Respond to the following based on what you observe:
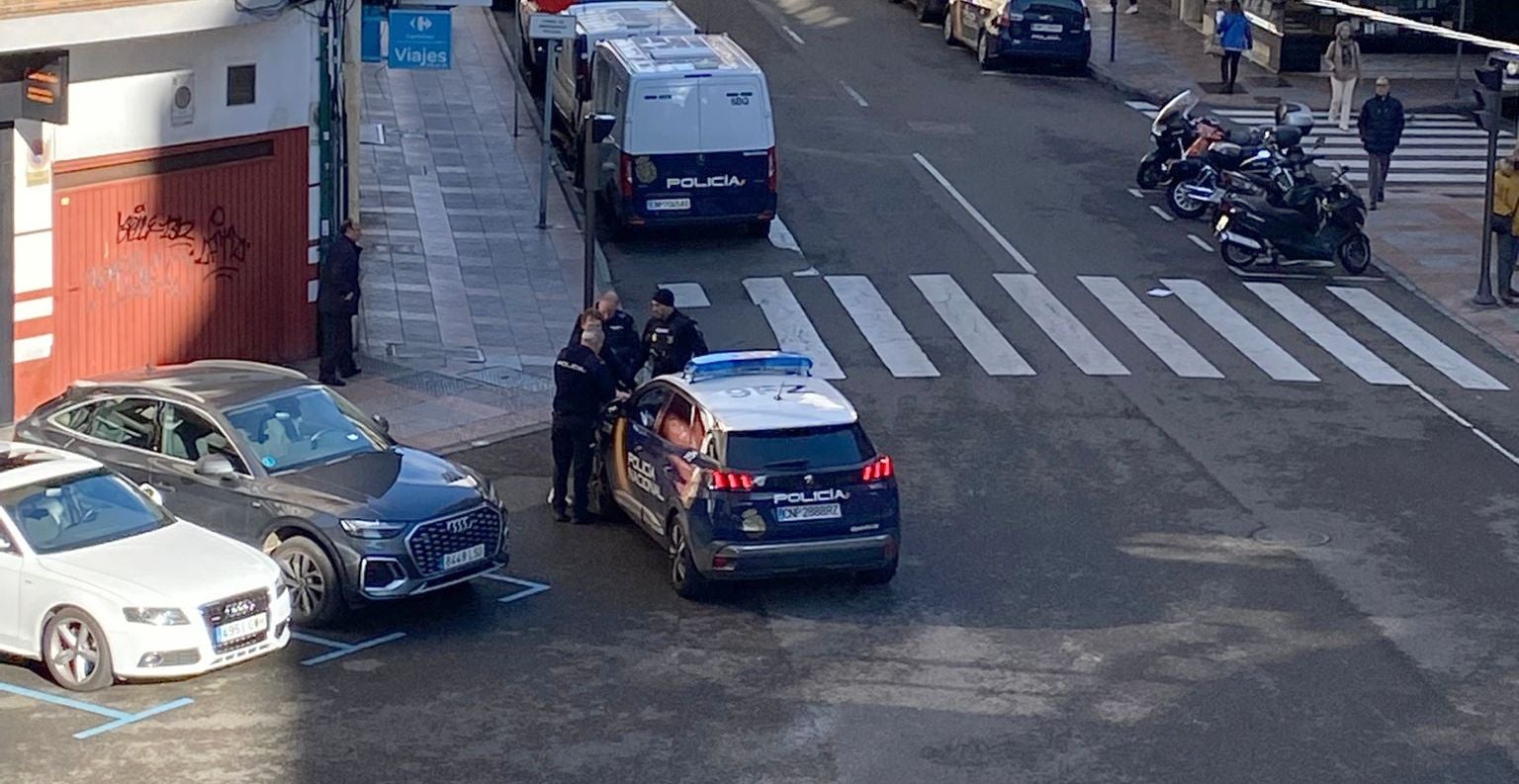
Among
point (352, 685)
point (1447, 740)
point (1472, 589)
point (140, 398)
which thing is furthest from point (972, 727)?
point (140, 398)

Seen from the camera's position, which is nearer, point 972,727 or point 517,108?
point 972,727

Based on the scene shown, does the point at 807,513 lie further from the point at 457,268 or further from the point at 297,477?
the point at 457,268

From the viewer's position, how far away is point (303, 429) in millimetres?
15609

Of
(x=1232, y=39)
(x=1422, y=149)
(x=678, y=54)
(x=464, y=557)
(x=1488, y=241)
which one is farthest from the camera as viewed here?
(x=1232, y=39)

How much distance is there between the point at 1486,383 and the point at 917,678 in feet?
36.3

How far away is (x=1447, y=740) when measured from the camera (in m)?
12.8

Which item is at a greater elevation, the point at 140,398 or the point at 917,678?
the point at 140,398

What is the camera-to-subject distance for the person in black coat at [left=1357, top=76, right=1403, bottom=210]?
3008 centimetres

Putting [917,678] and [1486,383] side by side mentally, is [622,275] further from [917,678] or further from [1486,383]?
[917,678]

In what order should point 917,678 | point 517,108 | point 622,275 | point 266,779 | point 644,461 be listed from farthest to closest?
point 517,108
point 622,275
point 644,461
point 917,678
point 266,779

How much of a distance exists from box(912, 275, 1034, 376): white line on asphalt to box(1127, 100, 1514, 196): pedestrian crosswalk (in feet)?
32.8

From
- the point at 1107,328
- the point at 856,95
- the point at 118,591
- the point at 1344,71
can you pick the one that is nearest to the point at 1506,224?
the point at 1107,328

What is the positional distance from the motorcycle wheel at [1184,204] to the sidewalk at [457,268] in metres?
8.23

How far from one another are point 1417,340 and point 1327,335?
988mm
